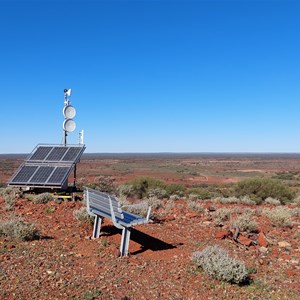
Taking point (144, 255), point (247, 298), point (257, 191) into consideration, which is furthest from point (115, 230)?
point (257, 191)

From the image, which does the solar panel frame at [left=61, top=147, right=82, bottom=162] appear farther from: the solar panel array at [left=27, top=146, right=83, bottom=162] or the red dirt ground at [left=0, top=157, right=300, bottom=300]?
the red dirt ground at [left=0, top=157, right=300, bottom=300]

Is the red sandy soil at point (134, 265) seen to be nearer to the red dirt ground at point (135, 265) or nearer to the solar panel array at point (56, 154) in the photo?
the red dirt ground at point (135, 265)

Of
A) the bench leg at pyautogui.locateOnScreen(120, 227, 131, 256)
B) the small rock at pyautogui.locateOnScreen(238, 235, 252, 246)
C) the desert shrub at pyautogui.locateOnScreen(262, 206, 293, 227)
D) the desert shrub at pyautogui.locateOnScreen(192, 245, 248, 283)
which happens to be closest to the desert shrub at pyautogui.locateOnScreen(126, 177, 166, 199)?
the desert shrub at pyautogui.locateOnScreen(262, 206, 293, 227)

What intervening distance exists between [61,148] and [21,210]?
14.2 ft

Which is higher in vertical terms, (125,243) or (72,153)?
(72,153)

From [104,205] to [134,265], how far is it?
1.62m

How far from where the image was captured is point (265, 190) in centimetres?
2062

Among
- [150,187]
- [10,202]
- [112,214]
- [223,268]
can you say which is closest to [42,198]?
[10,202]

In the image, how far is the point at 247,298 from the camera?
217 inches

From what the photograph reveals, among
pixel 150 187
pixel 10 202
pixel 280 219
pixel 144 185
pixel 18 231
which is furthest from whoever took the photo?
pixel 144 185

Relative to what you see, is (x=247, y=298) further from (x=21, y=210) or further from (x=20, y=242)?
(x=21, y=210)

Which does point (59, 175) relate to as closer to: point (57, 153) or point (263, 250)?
point (57, 153)

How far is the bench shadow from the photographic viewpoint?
7784mm

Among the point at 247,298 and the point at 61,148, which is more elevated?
the point at 61,148
